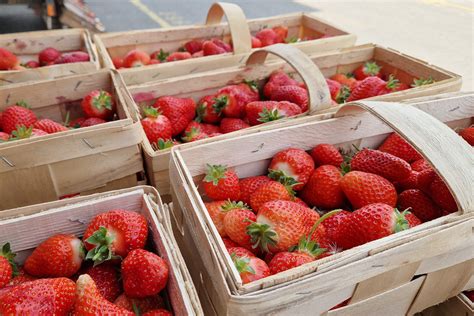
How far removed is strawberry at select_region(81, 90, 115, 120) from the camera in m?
1.35

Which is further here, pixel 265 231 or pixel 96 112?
pixel 96 112

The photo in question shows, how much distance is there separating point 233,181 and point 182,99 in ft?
1.78

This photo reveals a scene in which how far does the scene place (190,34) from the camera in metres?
2.14

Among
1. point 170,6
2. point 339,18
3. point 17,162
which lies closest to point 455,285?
point 17,162

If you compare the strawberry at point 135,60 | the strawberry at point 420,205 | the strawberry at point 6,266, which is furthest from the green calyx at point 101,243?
the strawberry at point 135,60

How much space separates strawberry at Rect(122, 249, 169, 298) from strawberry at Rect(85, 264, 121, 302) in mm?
56

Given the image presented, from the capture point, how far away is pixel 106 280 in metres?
0.80

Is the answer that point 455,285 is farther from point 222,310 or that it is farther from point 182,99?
point 182,99

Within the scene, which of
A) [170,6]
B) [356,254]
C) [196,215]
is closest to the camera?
[356,254]

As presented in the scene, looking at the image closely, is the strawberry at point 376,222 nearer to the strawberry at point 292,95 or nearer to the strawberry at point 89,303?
the strawberry at point 89,303

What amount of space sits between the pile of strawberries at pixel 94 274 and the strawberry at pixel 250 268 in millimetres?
140

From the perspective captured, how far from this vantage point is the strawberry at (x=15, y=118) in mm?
1231

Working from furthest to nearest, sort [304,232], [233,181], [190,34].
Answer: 1. [190,34]
2. [233,181]
3. [304,232]

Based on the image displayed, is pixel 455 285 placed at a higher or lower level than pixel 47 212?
lower
